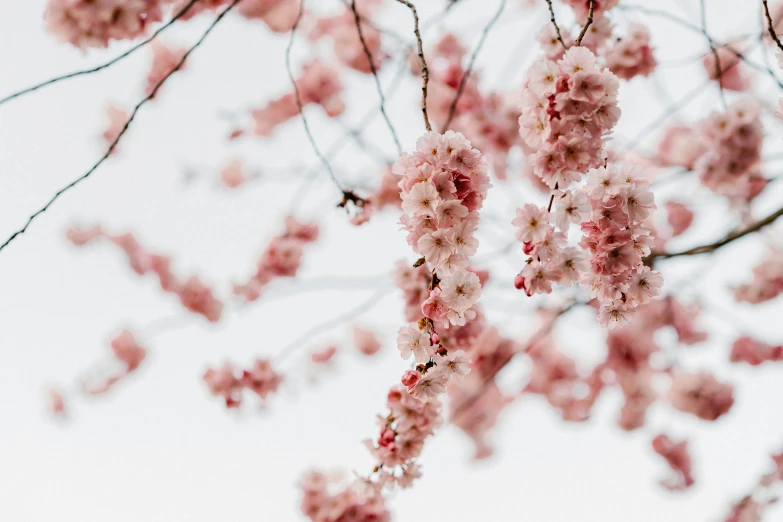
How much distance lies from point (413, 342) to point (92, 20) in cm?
118

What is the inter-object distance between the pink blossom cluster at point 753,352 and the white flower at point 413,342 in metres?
3.66

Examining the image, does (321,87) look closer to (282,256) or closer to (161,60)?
(161,60)

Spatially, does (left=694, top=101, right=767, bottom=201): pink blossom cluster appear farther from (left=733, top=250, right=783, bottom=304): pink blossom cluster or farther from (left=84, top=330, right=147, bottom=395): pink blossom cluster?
(left=84, top=330, right=147, bottom=395): pink blossom cluster

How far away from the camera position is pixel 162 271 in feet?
15.6

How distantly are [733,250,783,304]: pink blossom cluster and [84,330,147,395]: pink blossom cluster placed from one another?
4.53 meters

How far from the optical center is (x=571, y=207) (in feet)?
2.93

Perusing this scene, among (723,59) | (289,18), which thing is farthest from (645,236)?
(289,18)

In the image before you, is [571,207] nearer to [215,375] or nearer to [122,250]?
[215,375]

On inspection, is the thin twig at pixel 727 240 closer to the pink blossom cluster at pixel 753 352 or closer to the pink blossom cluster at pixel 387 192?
the pink blossom cluster at pixel 387 192

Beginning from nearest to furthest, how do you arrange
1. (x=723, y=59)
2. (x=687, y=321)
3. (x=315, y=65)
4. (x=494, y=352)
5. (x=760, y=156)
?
(x=760, y=156) < (x=723, y=59) < (x=494, y=352) < (x=315, y=65) < (x=687, y=321)

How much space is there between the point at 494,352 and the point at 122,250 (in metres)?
3.46

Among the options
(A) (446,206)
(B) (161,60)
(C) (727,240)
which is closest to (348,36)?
(B) (161,60)

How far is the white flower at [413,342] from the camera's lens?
99 centimetres

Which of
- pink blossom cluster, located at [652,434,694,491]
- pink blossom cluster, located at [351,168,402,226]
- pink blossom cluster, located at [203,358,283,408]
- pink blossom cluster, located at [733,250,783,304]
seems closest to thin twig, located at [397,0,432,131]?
pink blossom cluster, located at [351,168,402,226]
